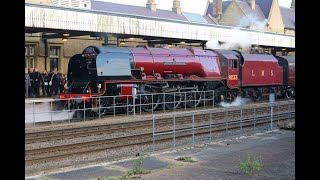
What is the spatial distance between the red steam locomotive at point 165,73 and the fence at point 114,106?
11cm

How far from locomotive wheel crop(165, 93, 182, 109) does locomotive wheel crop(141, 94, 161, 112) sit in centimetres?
58

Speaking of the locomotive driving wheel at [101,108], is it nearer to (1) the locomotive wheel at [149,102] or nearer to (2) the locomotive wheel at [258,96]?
(1) the locomotive wheel at [149,102]

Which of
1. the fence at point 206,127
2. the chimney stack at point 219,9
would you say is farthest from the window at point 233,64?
the chimney stack at point 219,9

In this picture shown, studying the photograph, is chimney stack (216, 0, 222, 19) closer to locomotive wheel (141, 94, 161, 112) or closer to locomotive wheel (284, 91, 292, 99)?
locomotive wheel (284, 91, 292, 99)

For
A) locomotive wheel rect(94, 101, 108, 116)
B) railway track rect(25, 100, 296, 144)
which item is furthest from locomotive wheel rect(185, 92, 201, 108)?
locomotive wheel rect(94, 101, 108, 116)

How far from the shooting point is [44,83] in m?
21.5

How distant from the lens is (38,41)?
25422 mm

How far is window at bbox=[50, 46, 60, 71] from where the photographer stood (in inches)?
1061
